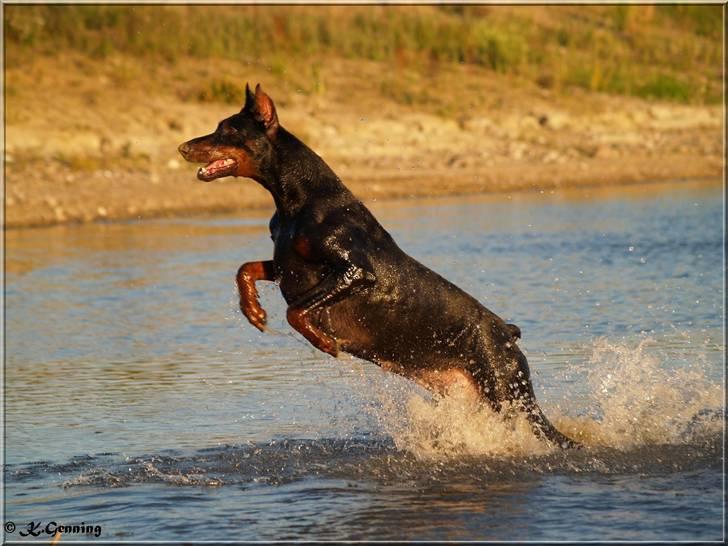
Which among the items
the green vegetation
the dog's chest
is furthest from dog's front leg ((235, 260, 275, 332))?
the green vegetation

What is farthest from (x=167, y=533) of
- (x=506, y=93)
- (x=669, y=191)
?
(x=506, y=93)

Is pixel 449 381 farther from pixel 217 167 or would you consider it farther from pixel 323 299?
pixel 217 167

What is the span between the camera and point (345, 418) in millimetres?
8930

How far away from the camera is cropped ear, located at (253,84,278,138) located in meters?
7.60

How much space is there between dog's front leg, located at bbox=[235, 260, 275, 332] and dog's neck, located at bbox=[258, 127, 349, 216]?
0.32 metres

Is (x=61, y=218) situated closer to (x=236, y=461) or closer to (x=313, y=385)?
(x=313, y=385)

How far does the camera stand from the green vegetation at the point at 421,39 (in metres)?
24.3

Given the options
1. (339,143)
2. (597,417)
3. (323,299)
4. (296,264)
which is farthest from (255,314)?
(339,143)

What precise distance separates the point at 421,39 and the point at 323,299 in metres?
20.9

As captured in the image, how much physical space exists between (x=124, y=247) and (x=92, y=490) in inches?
382

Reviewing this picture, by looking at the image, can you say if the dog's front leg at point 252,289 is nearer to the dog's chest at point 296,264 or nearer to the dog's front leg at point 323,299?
the dog's chest at point 296,264

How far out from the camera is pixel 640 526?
648cm

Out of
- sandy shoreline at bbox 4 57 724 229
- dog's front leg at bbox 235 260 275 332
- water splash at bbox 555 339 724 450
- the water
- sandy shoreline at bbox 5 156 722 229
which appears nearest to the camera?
the water

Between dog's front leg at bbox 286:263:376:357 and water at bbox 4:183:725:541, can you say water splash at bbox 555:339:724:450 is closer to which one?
water at bbox 4:183:725:541
